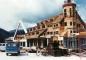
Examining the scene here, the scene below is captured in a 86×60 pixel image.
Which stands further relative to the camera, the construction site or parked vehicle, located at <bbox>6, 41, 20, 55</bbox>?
parked vehicle, located at <bbox>6, 41, 20, 55</bbox>

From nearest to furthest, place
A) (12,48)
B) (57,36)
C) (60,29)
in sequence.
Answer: (60,29), (57,36), (12,48)

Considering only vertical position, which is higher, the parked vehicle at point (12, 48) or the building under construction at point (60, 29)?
the building under construction at point (60, 29)

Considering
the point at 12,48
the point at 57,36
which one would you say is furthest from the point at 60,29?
the point at 12,48

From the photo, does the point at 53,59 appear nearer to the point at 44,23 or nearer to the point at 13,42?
the point at 44,23

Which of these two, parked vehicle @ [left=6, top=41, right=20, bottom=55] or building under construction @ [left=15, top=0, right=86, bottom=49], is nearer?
building under construction @ [left=15, top=0, right=86, bottom=49]

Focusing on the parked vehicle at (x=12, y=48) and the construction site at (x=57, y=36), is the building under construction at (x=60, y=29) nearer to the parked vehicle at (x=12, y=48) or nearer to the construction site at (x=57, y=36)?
the construction site at (x=57, y=36)

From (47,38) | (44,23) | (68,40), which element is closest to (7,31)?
(44,23)

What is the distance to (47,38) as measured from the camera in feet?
34.8

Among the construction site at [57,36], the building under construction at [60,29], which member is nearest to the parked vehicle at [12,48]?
the construction site at [57,36]

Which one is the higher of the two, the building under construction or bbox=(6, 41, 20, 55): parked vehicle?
the building under construction

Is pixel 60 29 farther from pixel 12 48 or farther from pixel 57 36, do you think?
pixel 12 48

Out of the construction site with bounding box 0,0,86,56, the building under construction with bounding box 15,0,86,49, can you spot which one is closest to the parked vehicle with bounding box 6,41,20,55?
the construction site with bounding box 0,0,86,56

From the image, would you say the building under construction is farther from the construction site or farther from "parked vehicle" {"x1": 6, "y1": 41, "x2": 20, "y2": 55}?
"parked vehicle" {"x1": 6, "y1": 41, "x2": 20, "y2": 55}

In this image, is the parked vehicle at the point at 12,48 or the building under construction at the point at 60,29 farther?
the parked vehicle at the point at 12,48
